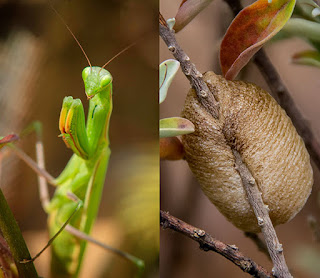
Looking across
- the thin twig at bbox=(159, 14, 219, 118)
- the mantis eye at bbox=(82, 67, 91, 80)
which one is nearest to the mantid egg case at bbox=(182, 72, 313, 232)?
the thin twig at bbox=(159, 14, 219, 118)

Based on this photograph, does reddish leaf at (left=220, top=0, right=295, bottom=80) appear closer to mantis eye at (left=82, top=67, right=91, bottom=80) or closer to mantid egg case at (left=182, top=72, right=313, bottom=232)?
mantid egg case at (left=182, top=72, right=313, bottom=232)

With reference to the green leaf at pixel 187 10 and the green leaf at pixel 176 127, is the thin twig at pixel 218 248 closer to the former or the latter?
the green leaf at pixel 176 127

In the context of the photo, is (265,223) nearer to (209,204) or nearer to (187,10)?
(209,204)

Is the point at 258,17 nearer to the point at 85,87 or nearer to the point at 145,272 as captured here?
the point at 85,87

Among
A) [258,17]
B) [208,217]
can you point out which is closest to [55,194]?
[208,217]

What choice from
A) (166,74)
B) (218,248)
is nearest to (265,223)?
(218,248)
